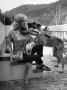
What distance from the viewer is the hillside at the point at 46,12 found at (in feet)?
6.96

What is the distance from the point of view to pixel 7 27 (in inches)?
73.3

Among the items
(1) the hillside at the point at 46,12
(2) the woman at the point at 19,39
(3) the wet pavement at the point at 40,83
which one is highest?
(1) the hillside at the point at 46,12

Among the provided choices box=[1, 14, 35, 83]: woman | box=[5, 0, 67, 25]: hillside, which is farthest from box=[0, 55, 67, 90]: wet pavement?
box=[5, 0, 67, 25]: hillside

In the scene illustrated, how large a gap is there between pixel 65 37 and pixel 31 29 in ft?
3.11

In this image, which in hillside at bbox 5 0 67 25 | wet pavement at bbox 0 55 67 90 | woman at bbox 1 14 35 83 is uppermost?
hillside at bbox 5 0 67 25

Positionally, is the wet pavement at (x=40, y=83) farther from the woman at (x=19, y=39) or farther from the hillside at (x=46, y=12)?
the hillside at (x=46, y=12)

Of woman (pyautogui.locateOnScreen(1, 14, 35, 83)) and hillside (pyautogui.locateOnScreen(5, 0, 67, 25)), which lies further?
hillside (pyautogui.locateOnScreen(5, 0, 67, 25))

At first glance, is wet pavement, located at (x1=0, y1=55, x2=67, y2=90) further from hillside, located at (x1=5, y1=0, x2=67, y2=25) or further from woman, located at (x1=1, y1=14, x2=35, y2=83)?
hillside, located at (x1=5, y1=0, x2=67, y2=25)

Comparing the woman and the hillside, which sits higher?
the hillside

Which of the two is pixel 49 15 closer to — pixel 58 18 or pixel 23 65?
pixel 58 18

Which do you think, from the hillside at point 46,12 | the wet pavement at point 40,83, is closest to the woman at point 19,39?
the wet pavement at point 40,83

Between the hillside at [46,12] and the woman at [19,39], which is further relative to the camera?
the hillside at [46,12]

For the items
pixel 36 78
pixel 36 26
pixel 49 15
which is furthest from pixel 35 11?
pixel 36 78

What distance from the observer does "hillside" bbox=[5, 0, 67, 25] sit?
6.96 ft
